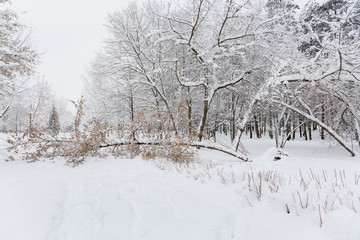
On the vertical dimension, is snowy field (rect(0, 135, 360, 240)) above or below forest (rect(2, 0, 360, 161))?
below

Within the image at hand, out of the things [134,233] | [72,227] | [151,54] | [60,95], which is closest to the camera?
[134,233]

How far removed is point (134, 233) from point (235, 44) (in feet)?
34.7

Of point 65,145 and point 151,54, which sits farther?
point 151,54

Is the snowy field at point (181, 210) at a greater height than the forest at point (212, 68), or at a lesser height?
lesser

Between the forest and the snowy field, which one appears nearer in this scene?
the snowy field

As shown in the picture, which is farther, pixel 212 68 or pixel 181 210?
pixel 212 68

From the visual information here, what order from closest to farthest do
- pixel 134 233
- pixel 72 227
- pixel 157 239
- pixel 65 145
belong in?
1. pixel 157 239
2. pixel 134 233
3. pixel 72 227
4. pixel 65 145

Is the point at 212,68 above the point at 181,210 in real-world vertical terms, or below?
above

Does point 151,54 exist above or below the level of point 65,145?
above

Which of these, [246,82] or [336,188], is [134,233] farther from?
[246,82]

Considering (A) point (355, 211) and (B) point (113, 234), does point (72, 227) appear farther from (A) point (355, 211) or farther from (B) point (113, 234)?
(A) point (355, 211)

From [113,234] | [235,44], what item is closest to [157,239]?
[113,234]

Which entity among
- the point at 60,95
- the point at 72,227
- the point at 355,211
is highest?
the point at 60,95

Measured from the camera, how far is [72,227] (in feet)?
7.72
